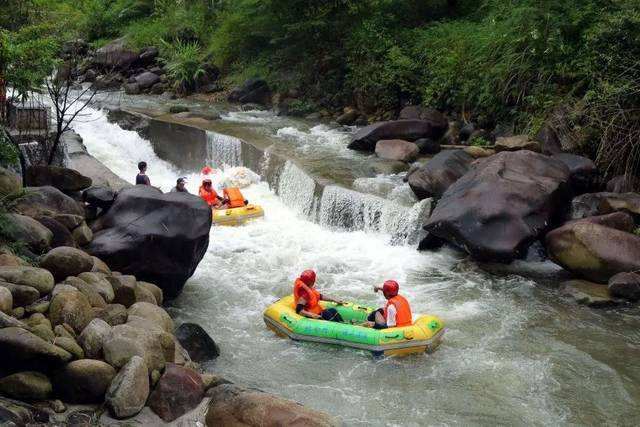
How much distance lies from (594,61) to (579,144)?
1476mm

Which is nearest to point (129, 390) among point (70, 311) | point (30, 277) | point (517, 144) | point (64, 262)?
point (70, 311)

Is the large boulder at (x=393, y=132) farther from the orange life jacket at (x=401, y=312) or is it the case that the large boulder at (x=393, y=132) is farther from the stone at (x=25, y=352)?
the stone at (x=25, y=352)

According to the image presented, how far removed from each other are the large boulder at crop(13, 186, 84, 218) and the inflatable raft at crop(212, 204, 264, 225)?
4070 mm

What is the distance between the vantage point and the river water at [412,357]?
23.4 feet

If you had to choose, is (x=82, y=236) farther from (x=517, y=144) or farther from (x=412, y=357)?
(x=517, y=144)

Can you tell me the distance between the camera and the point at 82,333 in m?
6.11

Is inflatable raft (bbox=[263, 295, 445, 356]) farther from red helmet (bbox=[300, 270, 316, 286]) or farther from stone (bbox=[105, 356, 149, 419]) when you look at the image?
stone (bbox=[105, 356, 149, 419])

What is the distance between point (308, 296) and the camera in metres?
8.85

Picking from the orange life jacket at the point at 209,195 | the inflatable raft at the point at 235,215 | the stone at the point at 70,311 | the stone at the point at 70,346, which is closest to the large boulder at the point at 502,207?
the inflatable raft at the point at 235,215

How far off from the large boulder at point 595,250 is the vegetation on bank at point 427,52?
1797 millimetres

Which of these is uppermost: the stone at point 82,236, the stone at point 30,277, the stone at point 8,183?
the stone at point 8,183

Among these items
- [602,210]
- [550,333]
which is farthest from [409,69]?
[550,333]

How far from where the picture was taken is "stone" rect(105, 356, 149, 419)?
565 cm

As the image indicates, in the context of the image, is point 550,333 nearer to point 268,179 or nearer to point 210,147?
point 268,179
